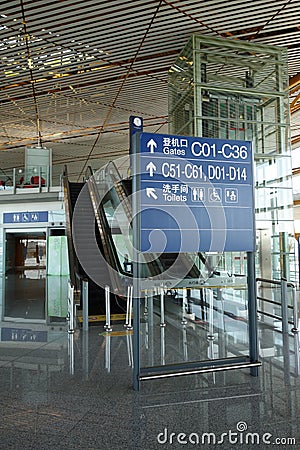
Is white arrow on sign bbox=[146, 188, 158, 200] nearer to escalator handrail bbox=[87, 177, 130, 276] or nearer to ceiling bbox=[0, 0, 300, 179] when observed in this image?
escalator handrail bbox=[87, 177, 130, 276]

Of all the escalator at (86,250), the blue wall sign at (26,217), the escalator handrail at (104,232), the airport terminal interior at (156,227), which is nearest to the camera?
the airport terminal interior at (156,227)

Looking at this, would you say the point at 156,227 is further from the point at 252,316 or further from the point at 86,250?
the point at 86,250

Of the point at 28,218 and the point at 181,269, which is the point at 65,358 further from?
the point at 28,218

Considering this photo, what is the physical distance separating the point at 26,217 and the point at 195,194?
15.0 metres

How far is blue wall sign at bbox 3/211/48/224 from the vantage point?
17.8 metres

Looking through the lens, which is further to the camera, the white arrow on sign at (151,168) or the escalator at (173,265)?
the escalator at (173,265)

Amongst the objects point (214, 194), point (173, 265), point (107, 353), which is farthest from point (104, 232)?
point (214, 194)

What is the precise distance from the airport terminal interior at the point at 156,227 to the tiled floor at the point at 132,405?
0.06ft

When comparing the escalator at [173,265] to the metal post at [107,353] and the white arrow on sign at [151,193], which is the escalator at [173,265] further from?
the white arrow on sign at [151,193]

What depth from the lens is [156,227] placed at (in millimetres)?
3914

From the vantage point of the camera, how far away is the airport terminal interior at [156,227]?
339 cm

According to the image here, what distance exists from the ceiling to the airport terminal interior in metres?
0.05

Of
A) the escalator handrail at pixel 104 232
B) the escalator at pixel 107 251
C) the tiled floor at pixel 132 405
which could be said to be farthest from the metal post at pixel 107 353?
the escalator handrail at pixel 104 232

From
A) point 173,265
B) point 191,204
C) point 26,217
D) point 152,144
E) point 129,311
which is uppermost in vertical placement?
point 26,217
